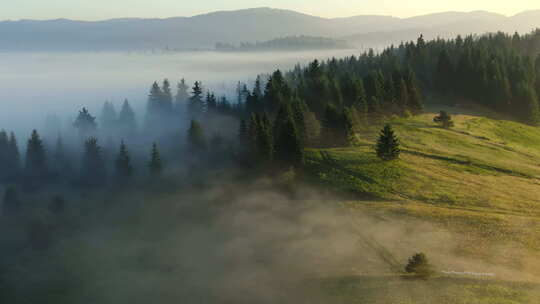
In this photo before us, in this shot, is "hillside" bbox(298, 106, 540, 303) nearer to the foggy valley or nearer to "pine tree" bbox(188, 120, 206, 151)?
the foggy valley

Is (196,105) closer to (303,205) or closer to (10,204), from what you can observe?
(10,204)

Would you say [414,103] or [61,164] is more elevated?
[414,103]

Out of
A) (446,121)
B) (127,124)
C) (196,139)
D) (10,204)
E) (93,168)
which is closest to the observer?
(10,204)

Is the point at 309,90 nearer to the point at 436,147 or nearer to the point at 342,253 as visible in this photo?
the point at 436,147

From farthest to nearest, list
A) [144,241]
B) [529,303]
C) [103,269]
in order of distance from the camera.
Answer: [144,241], [103,269], [529,303]

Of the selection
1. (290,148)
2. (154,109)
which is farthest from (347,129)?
(154,109)

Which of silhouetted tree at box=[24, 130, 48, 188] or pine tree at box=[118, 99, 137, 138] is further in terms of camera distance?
pine tree at box=[118, 99, 137, 138]

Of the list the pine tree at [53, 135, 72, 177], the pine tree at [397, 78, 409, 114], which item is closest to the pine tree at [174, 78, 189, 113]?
the pine tree at [53, 135, 72, 177]

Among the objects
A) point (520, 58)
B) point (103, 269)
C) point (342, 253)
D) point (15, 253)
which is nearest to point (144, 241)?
point (103, 269)

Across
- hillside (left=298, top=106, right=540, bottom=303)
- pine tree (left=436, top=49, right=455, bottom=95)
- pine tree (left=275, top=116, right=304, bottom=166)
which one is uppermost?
pine tree (left=436, top=49, right=455, bottom=95)
